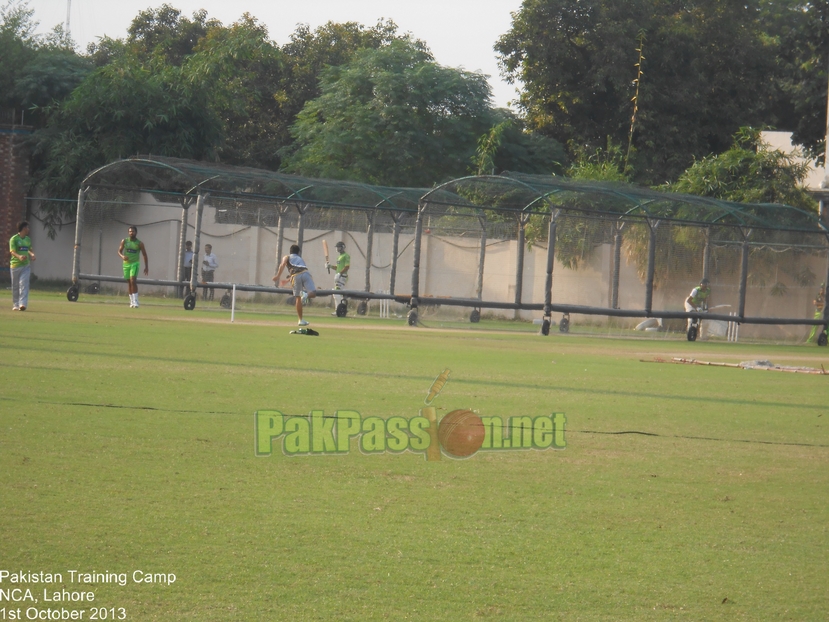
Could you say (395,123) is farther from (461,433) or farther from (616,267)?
(461,433)

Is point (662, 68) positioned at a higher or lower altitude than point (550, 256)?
higher

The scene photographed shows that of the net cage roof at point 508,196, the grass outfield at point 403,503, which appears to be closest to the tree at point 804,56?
the net cage roof at point 508,196

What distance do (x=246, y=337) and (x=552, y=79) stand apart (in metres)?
26.2

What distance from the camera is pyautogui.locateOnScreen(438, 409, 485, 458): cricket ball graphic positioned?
756 cm

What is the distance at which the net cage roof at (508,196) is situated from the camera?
77.7 feet

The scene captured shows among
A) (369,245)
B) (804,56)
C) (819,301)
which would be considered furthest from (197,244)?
(804,56)

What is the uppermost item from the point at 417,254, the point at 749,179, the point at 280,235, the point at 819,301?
the point at 749,179

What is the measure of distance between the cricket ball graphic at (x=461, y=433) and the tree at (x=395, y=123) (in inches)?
1199

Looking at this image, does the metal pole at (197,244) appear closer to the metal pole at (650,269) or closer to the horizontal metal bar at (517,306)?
the horizontal metal bar at (517,306)

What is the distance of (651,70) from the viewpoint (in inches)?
1560

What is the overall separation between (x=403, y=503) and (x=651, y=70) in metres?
36.3

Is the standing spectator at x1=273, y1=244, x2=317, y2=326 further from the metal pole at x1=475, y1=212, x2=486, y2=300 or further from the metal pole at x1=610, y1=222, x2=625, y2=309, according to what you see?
the metal pole at x1=610, y1=222, x2=625, y2=309

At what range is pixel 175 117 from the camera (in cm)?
3525

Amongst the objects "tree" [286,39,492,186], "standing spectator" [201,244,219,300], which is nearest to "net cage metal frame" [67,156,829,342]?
"standing spectator" [201,244,219,300]
